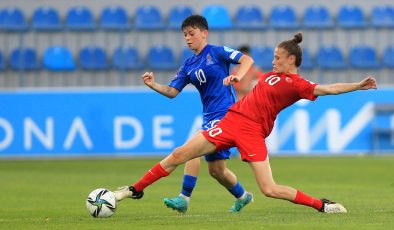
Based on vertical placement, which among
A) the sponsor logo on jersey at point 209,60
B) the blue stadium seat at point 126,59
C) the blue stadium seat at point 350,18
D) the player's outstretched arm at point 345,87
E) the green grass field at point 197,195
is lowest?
the green grass field at point 197,195

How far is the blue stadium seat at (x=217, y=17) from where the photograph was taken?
2425 cm

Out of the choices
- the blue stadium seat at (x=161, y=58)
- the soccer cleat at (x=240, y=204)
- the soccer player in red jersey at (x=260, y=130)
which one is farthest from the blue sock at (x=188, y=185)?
the blue stadium seat at (x=161, y=58)

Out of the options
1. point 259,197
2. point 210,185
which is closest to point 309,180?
point 210,185

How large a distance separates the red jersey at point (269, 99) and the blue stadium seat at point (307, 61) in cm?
1466

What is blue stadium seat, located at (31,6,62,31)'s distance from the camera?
2395cm

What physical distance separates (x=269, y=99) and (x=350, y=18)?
1589 centimetres

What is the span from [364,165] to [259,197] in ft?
22.1

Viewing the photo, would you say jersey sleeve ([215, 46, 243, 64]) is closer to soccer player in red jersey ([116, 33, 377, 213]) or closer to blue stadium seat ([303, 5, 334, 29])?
soccer player in red jersey ([116, 33, 377, 213])

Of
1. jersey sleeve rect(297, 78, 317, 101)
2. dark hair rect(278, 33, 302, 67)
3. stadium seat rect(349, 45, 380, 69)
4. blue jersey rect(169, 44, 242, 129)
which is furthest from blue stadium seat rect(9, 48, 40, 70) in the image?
jersey sleeve rect(297, 78, 317, 101)

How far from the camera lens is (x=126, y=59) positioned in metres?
23.8

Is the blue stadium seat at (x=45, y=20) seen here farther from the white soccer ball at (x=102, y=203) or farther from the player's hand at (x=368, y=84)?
the player's hand at (x=368, y=84)

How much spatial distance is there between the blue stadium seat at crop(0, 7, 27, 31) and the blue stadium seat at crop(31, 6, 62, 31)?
30cm

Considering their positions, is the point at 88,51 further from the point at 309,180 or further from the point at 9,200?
the point at 9,200

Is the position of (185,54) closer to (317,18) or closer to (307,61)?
(307,61)
